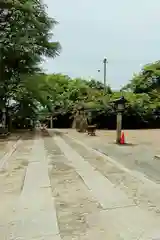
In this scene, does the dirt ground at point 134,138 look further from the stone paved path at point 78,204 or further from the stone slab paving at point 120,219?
the stone slab paving at point 120,219

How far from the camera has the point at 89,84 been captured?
43.3 metres

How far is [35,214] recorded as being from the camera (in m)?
4.68

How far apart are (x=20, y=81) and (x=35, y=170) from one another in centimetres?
1523

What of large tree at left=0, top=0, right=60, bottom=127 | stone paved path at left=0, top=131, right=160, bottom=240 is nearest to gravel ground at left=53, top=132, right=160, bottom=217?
stone paved path at left=0, top=131, right=160, bottom=240

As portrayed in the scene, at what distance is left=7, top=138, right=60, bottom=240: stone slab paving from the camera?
3961 mm

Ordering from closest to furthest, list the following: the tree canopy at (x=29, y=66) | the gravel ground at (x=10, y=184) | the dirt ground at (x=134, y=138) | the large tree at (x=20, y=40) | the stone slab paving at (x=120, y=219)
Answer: the stone slab paving at (x=120, y=219), the gravel ground at (x=10, y=184), the dirt ground at (x=134, y=138), the large tree at (x=20, y=40), the tree canopy at (x=29, y=66)

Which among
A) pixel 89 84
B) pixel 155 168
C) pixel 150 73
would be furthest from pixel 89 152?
pixel 89 84

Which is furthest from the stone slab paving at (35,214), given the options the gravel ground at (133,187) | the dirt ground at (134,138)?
the dirt ground at (134,138)

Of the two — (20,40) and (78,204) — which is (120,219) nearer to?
(78,204)

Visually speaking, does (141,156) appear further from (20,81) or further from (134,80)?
(134,80)

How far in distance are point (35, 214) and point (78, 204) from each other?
74 centimetres

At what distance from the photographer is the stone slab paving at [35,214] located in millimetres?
3961

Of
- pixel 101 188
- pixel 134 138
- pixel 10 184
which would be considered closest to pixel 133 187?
pixel 101 188

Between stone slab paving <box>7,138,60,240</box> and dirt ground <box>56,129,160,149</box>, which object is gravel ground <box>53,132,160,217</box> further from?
dirt ground <box>56,129,160,149</box>
